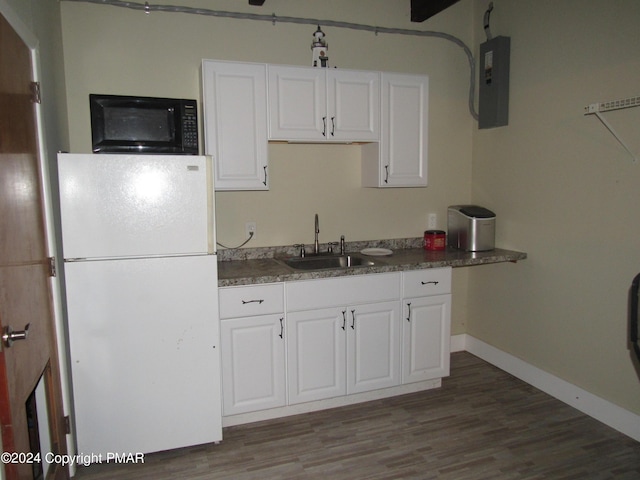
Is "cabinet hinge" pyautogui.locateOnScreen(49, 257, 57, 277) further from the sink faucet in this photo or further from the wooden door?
the sink faucet

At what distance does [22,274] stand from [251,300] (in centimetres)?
118

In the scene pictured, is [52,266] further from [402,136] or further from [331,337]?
[402,136]

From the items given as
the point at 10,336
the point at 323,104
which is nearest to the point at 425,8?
the point at 323,104

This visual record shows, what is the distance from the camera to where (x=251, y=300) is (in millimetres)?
2541

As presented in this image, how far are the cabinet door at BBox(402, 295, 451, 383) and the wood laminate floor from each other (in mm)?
186

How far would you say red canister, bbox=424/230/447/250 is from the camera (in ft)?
11.0

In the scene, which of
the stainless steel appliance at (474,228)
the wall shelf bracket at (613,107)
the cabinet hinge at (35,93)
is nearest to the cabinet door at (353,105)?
the stainless steel appliance at (474,228)

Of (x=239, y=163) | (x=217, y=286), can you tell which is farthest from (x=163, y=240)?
(x=239, y=163)

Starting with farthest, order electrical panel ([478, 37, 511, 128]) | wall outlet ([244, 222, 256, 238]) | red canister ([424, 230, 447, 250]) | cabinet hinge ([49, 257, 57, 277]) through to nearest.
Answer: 1. red canister ([424, 230, 447, 250])
2. electrical panel ([478, 37, 511, 128])
3. wall outlet ([244, 222, 256, 238])
4. cabinet hinge ([49, 257, 57, 277])

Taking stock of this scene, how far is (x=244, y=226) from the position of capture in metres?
3.09

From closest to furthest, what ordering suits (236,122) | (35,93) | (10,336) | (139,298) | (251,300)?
(10,336) < (35,93) < (139,298) < (251,300) < (236,122)

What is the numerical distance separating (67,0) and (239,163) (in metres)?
1.36

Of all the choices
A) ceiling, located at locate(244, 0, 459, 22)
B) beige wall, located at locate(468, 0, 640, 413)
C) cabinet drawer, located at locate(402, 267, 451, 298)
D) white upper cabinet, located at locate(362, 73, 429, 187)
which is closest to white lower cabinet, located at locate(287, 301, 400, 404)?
cabinet drawer, located at locate(402, 267, 451, 298)

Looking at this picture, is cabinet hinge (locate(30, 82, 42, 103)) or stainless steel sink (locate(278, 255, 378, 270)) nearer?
cabinet hinge (locate(30, 82, 42, 103))
